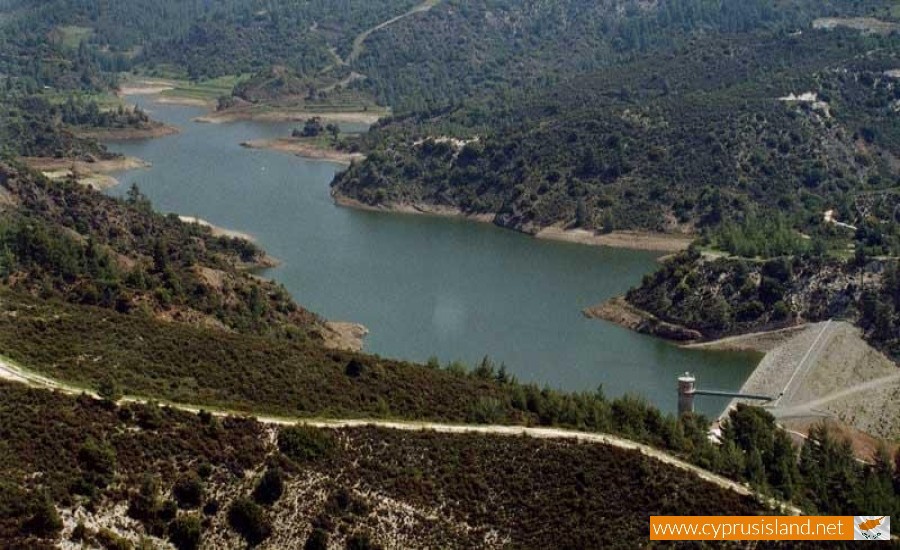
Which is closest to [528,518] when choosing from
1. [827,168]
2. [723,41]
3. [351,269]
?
[351,269]

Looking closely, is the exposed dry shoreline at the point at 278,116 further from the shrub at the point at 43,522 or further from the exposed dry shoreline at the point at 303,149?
the shrub at the point at 43,522

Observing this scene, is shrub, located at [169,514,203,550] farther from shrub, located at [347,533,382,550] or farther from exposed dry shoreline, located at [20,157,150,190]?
exposed dry shoreline, located at [20,157,150,190]

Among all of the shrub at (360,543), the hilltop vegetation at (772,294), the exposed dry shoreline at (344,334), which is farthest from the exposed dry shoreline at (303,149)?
the shrub at (360,543)

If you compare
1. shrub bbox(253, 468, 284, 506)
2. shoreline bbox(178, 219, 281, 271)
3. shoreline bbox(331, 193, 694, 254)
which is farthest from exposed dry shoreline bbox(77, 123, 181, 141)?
shrub bbox(253, 468, 284, 506)

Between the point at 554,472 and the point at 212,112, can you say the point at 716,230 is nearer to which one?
the point at 554,472

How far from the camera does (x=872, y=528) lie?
45938mm

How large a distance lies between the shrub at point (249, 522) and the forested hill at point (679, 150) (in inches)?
2711

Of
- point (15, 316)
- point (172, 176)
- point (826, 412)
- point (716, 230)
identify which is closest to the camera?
point (15, 316)

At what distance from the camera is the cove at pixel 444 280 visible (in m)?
78.4

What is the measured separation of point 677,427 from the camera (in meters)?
53.5

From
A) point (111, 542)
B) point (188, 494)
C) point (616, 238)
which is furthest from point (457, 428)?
point (616, 238)

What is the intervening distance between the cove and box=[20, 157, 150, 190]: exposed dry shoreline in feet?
6.62

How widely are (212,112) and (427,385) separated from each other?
138 metres

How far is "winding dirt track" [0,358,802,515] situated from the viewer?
46.4 m
